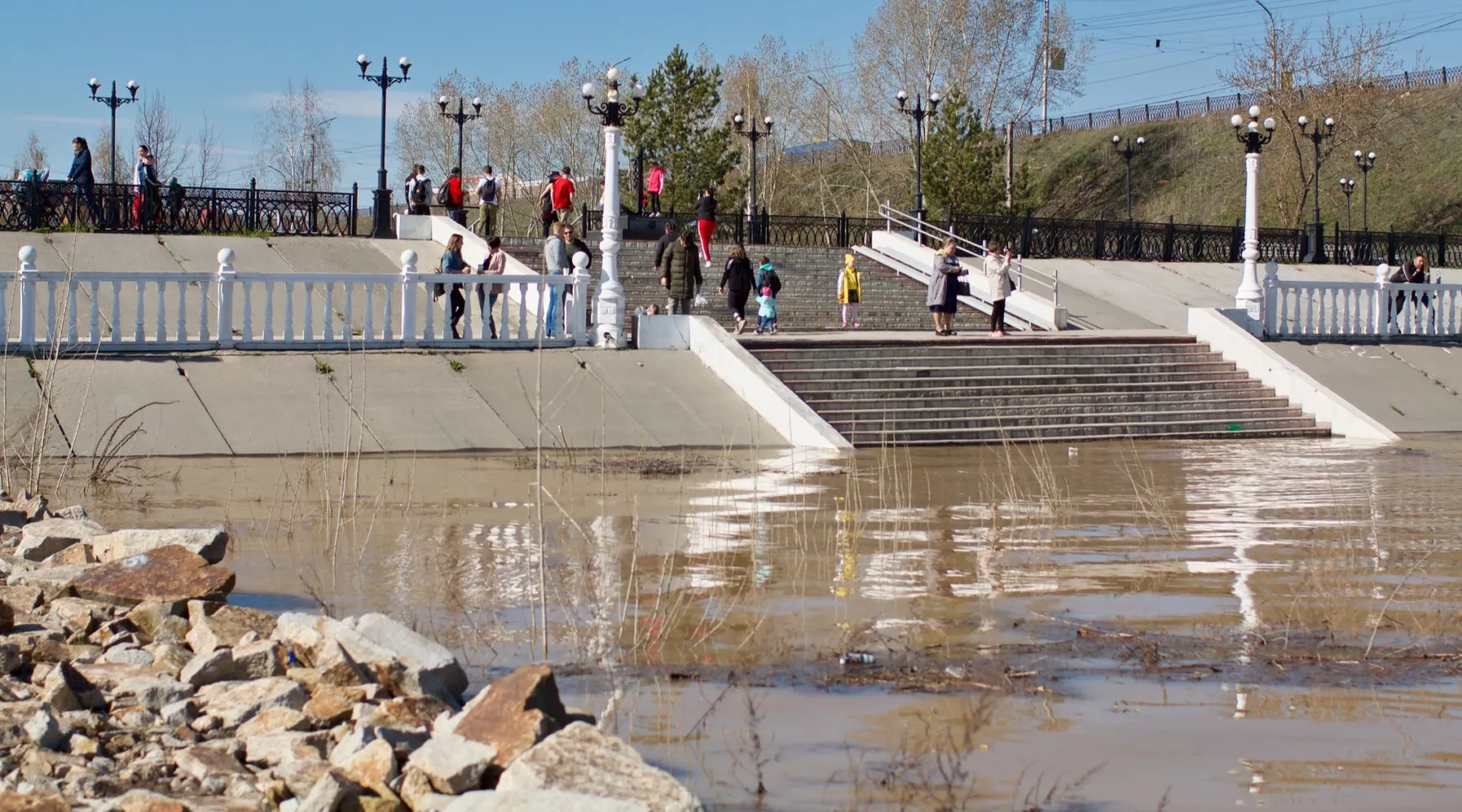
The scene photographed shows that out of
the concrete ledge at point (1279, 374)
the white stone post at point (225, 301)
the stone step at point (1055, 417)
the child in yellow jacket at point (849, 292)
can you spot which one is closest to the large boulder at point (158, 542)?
the white stone post at point (225, 301)

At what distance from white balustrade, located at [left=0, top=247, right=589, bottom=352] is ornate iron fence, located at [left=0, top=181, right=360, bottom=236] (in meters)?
6.02

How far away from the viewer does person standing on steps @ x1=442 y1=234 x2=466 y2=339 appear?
19.7 m

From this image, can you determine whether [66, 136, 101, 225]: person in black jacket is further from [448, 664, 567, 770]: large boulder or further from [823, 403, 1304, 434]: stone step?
[448, 664, 567, 770]: large boulder

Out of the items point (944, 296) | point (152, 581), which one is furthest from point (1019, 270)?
point (152, 581)

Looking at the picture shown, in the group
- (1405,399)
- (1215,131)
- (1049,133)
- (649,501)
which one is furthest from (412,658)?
(1049,133)

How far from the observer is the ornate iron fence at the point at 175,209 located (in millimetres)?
27656

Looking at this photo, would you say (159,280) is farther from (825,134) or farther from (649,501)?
(825,134)

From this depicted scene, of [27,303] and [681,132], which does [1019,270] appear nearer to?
[27,303]

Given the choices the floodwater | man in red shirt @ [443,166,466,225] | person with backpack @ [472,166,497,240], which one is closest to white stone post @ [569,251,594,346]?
the floodwater

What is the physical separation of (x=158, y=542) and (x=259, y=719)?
2919mm

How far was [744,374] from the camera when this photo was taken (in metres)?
19.4

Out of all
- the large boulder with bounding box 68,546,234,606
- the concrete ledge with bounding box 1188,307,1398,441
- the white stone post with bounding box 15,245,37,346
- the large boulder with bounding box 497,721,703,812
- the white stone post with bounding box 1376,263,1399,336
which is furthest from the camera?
the white stone post with bounding box 1376,263,1399,336

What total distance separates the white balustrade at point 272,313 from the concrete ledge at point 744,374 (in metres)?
1.03

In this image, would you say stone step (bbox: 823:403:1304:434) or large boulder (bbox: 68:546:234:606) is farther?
stone step (bbox: 823:403:1304:434)
